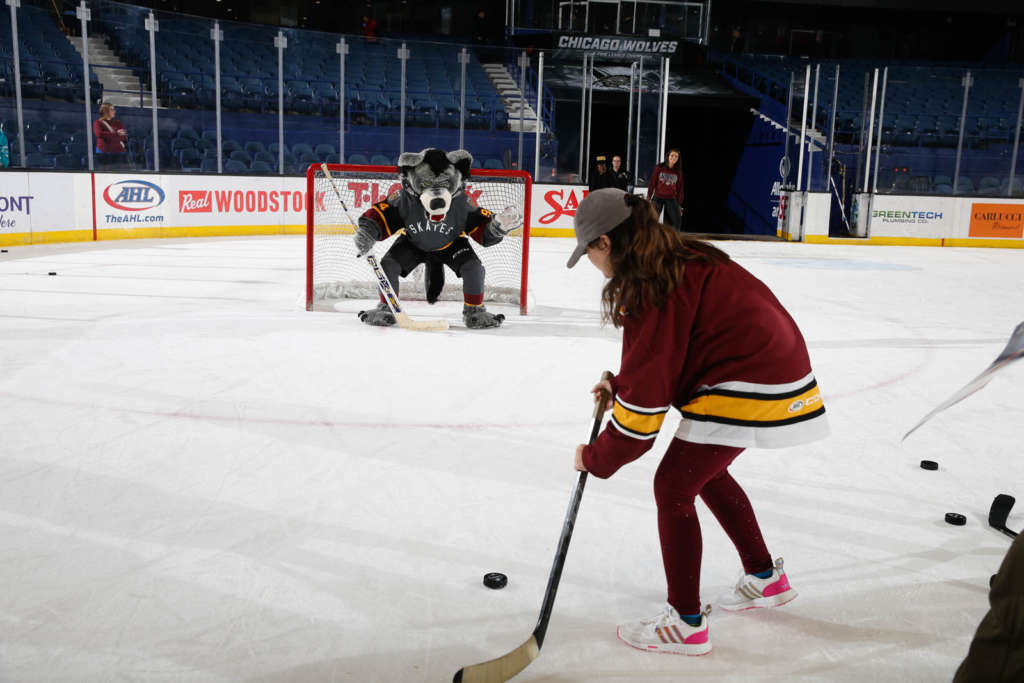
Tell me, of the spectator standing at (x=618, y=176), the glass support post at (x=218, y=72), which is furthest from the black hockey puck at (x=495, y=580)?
the glass support post at (x=218, y=72)

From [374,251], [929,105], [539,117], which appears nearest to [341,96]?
[539,117]

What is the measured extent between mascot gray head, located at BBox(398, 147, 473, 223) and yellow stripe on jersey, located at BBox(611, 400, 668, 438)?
3647 mm

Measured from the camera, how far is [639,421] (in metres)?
1.58

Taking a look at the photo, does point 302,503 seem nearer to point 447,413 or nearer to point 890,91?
point 447,413

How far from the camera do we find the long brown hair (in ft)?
5.09

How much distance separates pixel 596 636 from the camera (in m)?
1.80

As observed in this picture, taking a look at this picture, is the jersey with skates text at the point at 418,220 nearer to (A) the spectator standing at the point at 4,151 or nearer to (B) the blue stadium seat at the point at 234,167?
(A) the spectator standing at the point at 4,151

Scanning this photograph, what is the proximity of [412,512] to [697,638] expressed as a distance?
919 mm

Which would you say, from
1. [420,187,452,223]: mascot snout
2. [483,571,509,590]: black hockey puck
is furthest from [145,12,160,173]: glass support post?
[483,571,509,590]: black hockey puck

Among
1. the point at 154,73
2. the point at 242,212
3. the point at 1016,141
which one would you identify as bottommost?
the point at 242,212

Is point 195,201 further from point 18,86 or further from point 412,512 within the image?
point 412,512

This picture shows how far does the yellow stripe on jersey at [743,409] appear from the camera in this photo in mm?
1642

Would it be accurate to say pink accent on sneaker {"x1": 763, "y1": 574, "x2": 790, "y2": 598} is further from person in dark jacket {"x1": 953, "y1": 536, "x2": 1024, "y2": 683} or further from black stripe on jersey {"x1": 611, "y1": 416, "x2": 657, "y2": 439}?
person in dark jacket {"x1": 953, "y1": 536, "x2": 1024, "y2": 683}

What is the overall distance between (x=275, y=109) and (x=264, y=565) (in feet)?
33.5
